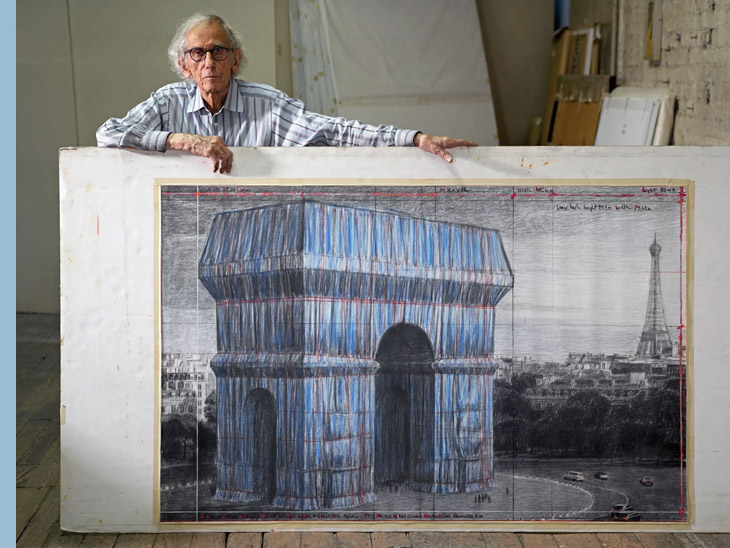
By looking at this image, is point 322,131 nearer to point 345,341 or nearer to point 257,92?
point 257,92

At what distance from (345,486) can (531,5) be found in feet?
17.4

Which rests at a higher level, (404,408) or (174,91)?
(174,91)

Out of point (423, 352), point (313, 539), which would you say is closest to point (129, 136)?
point (423, 352)

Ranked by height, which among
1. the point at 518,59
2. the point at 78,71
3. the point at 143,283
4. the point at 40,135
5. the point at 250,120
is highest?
the point at 518,59

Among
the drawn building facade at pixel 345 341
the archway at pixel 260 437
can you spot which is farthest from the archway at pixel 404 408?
the archway at pixel 260 437

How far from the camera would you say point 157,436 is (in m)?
2.47

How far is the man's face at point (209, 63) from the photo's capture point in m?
2.70

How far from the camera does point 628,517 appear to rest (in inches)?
98.3

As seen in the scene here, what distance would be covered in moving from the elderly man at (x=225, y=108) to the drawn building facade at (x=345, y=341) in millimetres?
374

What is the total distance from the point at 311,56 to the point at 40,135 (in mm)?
2036

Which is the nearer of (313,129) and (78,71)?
(313,129)

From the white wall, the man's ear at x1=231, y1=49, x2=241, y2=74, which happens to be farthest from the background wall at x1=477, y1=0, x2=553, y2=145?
the man's ear at x1=231, y1=49, x2=241, y2=74

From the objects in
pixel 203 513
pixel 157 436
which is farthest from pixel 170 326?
pixel 203 513

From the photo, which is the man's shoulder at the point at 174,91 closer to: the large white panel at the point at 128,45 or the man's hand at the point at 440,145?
the man's hand at the point at 440,145
